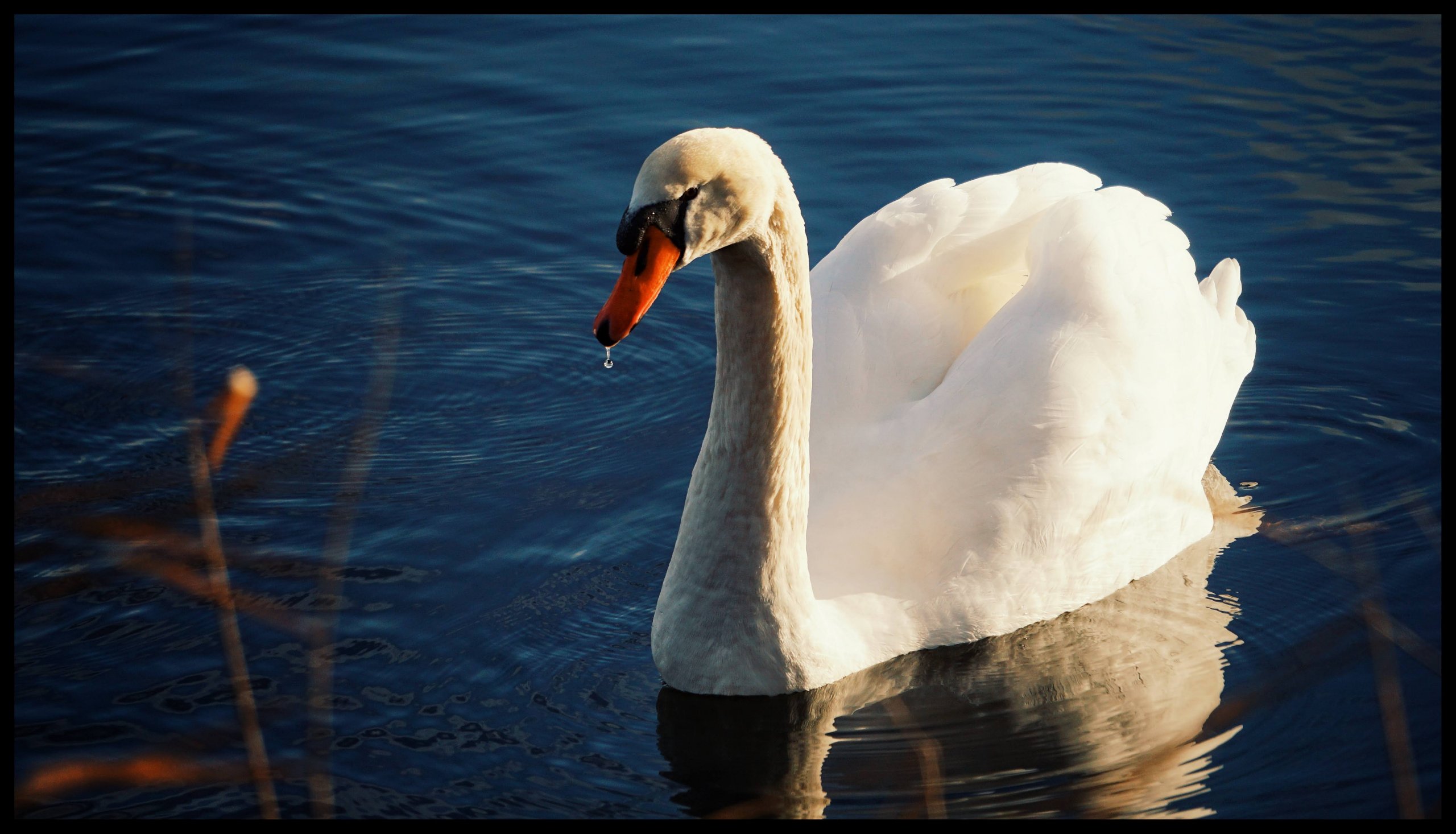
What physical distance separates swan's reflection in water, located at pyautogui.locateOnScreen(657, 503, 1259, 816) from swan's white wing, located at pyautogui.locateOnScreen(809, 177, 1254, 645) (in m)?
0.19

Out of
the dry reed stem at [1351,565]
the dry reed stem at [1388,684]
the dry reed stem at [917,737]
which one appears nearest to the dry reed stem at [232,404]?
the dry reed stem at [1388,684]

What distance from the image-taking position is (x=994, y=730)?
5297mm

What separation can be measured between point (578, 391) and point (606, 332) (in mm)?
3524

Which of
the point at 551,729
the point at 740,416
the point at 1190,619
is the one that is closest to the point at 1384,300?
the point at 1190,619

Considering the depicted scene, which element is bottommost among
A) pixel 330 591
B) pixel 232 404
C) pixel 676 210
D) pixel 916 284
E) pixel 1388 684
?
pixel 330 591

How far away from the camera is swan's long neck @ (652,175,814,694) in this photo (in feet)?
15.8

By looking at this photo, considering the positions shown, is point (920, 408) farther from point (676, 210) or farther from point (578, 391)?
point (578, 391)

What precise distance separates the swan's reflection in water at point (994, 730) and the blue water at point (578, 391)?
0.06ft

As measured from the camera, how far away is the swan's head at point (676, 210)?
14.2ft

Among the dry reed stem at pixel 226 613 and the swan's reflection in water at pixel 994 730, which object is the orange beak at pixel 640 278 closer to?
the swan's reflection in water at pixel 994 730

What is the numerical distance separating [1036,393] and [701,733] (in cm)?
181

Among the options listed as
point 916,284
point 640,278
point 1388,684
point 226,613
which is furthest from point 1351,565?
point 226,613

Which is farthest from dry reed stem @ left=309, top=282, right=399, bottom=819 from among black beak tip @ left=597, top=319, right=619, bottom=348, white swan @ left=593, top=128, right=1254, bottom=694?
white swan @ left=593, top=128, right=1254, bottom=694

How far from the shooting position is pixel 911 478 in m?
5.66
